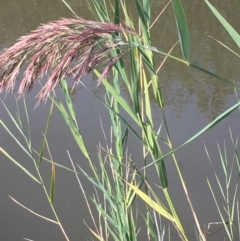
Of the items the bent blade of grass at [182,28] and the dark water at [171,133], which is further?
the dark water at [171,133]

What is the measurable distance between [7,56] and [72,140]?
1.79m

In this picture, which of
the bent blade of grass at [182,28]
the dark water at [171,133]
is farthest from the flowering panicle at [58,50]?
the dark water at [171,133]

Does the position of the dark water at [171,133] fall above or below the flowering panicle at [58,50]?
below

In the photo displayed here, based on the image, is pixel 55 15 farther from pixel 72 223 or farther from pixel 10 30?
pixel 72 223

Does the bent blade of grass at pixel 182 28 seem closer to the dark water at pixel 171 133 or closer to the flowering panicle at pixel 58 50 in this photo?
the flowering panicle at pixel 58 50

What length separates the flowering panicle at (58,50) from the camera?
1.91ft

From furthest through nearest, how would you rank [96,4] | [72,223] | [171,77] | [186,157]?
1. [171,77]
2. [186,157]
3. [72,223]
4. [96,4]

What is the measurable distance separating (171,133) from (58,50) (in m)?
1.82

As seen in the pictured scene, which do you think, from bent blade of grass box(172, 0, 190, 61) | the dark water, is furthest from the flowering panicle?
the dark water

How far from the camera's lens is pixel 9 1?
4.70 m

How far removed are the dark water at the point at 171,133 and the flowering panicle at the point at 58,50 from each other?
1.38 m

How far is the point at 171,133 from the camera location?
2396 millimetres

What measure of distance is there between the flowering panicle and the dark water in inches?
54.4

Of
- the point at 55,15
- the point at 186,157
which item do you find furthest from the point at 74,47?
the point at 55,15
